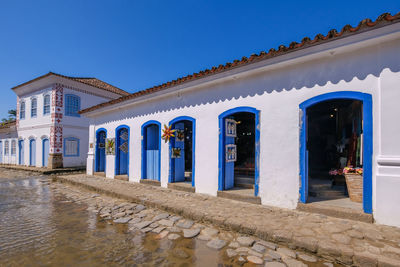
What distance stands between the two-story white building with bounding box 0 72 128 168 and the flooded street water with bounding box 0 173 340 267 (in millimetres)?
10769

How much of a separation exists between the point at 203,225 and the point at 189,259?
122 cm

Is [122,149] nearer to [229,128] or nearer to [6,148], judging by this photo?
[229,128]

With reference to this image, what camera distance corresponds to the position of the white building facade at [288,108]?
11.9ft

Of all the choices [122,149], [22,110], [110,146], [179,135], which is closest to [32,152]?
[22,110]

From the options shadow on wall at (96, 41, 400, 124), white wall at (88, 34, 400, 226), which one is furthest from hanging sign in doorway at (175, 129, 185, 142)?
shadow on wall at (96, 41, 400, 124)

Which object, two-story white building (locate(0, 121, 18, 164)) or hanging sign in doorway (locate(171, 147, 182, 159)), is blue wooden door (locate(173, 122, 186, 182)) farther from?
two-story white building (locate(0, 121, 18, 164))

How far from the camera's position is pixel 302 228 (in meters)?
3.49

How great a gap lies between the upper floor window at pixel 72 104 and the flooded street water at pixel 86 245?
11.4 meters

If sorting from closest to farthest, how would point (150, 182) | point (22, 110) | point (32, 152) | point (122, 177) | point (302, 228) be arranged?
1. point (302, 228)
2. point (150, 182)
3. point (122, 177)
4. point (32, 152)
5. point (22, 110)

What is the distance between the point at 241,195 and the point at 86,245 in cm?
358

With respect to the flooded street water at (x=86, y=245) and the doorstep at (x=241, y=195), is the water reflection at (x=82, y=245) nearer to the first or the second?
the flooded street water at (x=86, y=245)

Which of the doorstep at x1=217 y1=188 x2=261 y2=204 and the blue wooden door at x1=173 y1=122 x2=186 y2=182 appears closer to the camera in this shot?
the doorstep at x1=217 y1=188 x2=261 y2=204

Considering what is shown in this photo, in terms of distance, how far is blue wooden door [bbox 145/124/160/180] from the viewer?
308 inches

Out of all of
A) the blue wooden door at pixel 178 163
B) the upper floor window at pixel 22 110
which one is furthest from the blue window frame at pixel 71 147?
the blue wooden door at pixel 178 163
